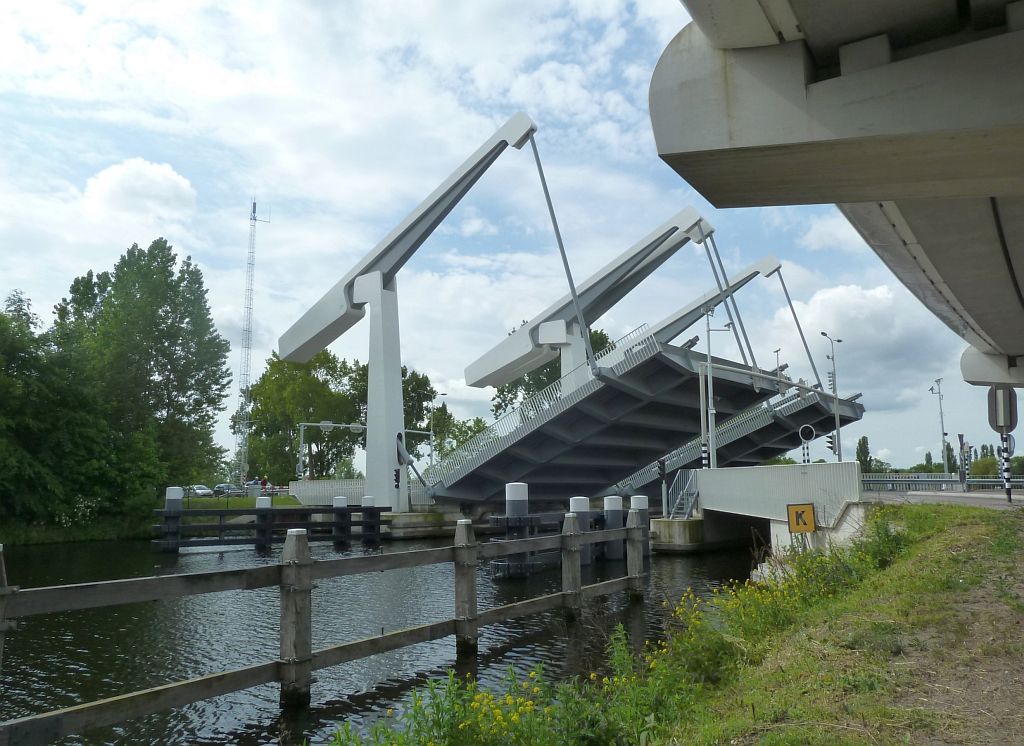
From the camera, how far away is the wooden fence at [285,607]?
213 inches

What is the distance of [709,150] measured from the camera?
5.10 m

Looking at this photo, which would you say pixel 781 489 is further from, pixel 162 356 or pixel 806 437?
pixel 162 356

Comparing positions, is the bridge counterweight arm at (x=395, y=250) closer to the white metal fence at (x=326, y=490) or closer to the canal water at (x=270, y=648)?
the white metal fence at (x=326, y=490)

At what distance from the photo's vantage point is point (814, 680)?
482cm

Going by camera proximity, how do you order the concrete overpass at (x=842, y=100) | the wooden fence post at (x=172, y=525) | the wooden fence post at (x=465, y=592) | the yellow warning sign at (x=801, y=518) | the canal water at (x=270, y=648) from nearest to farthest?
the concrete overpass at (x=842, y=100)
the canal water at (x=270, y=648)
the wooden fence post at (x=465, y=592)
the yellow warning sign at (x=801, y=518)
the wooden fence post at (x=172, y=525)

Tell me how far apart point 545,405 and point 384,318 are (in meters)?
7.99

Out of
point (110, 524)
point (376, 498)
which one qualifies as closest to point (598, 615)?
point (376, 498)

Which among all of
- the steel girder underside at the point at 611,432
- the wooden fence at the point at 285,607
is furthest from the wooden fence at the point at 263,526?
the wooden fence at the point at 285,607

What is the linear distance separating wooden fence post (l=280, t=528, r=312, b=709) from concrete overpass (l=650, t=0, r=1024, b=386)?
16.7 ft

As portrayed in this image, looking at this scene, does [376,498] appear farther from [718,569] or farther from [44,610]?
[44,610]

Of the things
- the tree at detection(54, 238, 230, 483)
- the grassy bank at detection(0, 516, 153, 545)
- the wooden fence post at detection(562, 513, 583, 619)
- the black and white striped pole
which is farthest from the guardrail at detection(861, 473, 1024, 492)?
the tree at detection(54, 238, 230, 483)

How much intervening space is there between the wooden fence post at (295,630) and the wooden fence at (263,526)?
639 inches

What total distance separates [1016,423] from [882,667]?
23790 mm

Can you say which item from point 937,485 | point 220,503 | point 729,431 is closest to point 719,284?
point 729,431
